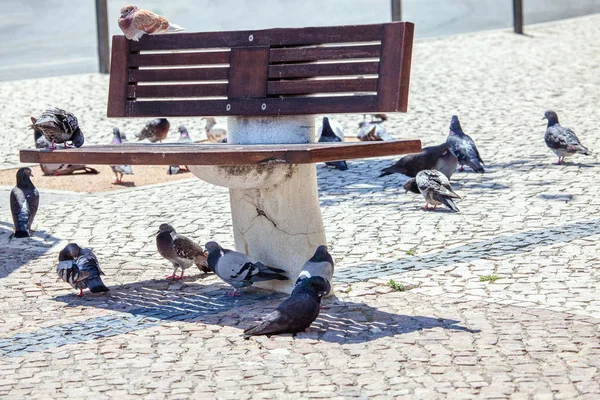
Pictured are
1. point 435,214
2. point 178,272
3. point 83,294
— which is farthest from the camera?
point 435,214

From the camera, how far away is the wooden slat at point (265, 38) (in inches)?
266

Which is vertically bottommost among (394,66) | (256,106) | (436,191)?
(436,191)

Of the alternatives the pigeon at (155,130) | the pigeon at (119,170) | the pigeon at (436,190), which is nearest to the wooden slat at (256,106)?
the pigeon at (436,190)

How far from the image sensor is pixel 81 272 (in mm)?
6883

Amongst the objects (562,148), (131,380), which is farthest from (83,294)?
→ (562,148)

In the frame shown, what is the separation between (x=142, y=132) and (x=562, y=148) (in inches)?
231

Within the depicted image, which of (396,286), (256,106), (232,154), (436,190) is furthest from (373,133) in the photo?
(232,154)

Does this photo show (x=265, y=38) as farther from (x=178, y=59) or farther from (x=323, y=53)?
(x=178, y=59)

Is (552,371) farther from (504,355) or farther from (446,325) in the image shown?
(446,325)

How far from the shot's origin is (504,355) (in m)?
5.21

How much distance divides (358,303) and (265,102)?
1.56 m

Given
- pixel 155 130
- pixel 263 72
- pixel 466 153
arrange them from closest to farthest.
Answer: pixel 263 72
pixel 466 153
pixel 155 130

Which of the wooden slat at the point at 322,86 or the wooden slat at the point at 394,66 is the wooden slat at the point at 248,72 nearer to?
the wooden slat at the point at 322,86

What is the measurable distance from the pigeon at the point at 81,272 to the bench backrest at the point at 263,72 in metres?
1.18
